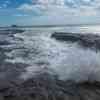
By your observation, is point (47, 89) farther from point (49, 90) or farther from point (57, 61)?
point (57, 61)

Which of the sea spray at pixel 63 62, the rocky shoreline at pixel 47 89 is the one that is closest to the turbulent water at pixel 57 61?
the sea spray at pixel 63 62

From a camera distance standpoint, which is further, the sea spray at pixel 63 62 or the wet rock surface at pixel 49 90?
the sea spray at pixel 63 62

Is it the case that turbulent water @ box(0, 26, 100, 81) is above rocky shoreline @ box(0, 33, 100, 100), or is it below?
above

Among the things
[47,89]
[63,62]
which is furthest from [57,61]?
[47,89]

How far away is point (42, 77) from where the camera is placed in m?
4.20

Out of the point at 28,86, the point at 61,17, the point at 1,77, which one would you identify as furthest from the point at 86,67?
the point at 61,17

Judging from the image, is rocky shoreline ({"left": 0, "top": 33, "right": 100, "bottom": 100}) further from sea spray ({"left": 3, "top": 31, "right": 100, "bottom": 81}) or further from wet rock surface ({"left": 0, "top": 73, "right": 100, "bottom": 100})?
sea spray ({"left": 3, "top": 31, "right": 100, "bottom": 81})

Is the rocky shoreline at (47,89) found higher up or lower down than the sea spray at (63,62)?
lower down

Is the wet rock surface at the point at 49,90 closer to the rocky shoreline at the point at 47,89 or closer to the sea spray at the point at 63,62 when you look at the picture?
the rocky shoreline at the point at 47,89

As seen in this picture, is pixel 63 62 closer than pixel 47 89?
No

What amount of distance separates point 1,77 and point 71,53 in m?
2.38

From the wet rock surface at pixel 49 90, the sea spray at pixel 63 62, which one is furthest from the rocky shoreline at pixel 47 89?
the sea spray at pixel 63 62

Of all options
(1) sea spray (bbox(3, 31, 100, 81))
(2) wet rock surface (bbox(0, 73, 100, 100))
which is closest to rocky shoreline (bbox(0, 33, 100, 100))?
(2) wet rock surface (bbox(0, 73, 100, 100))

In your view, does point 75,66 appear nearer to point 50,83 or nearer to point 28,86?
point 50,83
